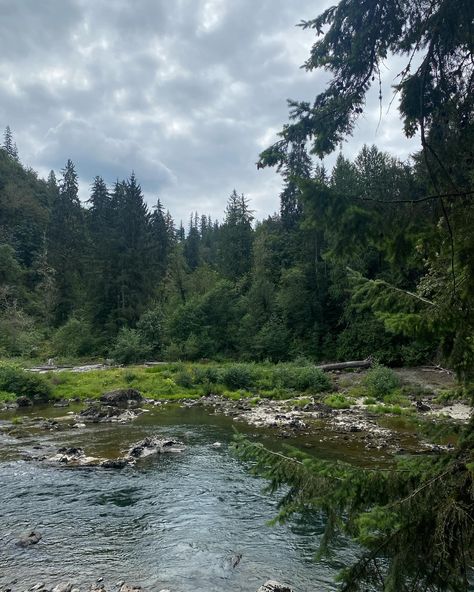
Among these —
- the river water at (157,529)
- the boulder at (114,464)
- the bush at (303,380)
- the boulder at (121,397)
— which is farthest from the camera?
the bush at (303,380)

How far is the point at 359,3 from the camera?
4.38 metres

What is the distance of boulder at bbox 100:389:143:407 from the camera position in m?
25.5

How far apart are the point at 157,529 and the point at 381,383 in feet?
67.3

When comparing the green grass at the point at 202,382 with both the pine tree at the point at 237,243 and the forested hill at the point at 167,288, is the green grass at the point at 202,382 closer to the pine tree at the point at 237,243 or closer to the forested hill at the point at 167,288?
the forested hill at the point at 167,288

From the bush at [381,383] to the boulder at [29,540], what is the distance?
20997 millimetres

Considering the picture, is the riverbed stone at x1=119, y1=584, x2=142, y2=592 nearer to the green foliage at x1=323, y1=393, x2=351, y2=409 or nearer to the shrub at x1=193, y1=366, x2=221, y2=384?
the green foliage at x1=323, y1=393, x2=351, y2=409

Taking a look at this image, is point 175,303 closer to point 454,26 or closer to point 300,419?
point 300,419

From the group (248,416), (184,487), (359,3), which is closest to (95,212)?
(248,416)

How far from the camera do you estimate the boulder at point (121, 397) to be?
1002 inches

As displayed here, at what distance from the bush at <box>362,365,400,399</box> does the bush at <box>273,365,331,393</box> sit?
2712mm

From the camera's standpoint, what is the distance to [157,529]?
9250 millimetres

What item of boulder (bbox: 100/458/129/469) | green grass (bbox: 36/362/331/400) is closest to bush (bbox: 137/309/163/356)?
green grass (bbox: 36/362/331/400)

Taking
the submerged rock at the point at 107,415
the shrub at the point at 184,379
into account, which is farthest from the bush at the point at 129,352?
the submerged rock at the point at 107,415

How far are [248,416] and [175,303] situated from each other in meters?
31.7
